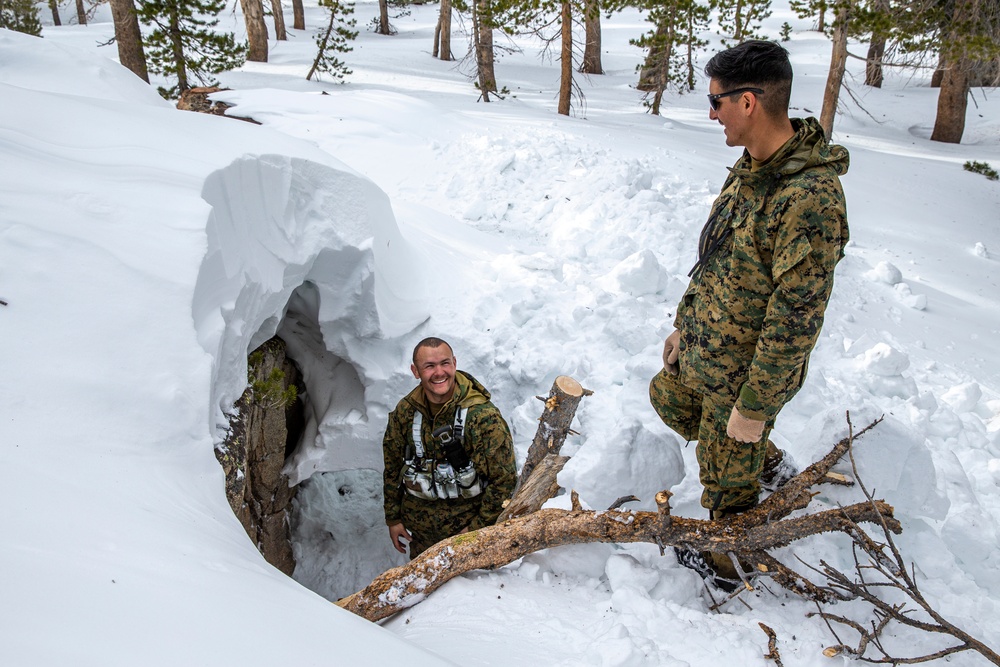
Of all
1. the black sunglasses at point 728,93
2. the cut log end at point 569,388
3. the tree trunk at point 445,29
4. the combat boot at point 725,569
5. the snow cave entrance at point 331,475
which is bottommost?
the snow cave entrance at point 331,475

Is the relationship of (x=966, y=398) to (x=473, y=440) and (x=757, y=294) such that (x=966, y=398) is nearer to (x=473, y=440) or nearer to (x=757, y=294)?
(x=757, y=294)

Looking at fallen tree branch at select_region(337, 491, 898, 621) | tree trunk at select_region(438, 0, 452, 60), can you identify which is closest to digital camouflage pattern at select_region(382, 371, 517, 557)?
fallen tree branch at select_region(337, 491, 898, 621)

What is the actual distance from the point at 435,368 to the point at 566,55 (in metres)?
9.49

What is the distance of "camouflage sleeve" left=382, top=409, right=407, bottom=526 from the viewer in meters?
3.59

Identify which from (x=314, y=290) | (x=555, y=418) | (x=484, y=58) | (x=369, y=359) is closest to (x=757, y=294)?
(x=555, y=418)

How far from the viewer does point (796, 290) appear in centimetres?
199

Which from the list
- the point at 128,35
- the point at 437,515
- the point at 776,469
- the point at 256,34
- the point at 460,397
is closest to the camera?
the point at 776,469

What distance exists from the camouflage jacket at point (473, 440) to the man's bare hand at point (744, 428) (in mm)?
1426

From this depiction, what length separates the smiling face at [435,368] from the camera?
3.32m

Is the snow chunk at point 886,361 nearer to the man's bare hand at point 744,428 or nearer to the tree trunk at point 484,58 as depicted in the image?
the man's bare hand at point 744,428

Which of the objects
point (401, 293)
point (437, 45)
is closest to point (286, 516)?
point (401, 293)

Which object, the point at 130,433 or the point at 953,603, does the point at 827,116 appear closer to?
the point at 953,603

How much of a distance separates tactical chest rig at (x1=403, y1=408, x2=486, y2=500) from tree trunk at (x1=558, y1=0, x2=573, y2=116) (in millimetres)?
8825

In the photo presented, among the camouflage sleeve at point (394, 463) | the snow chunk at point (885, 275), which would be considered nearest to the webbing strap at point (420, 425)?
the camouflage sleeve at point (394, 463)
